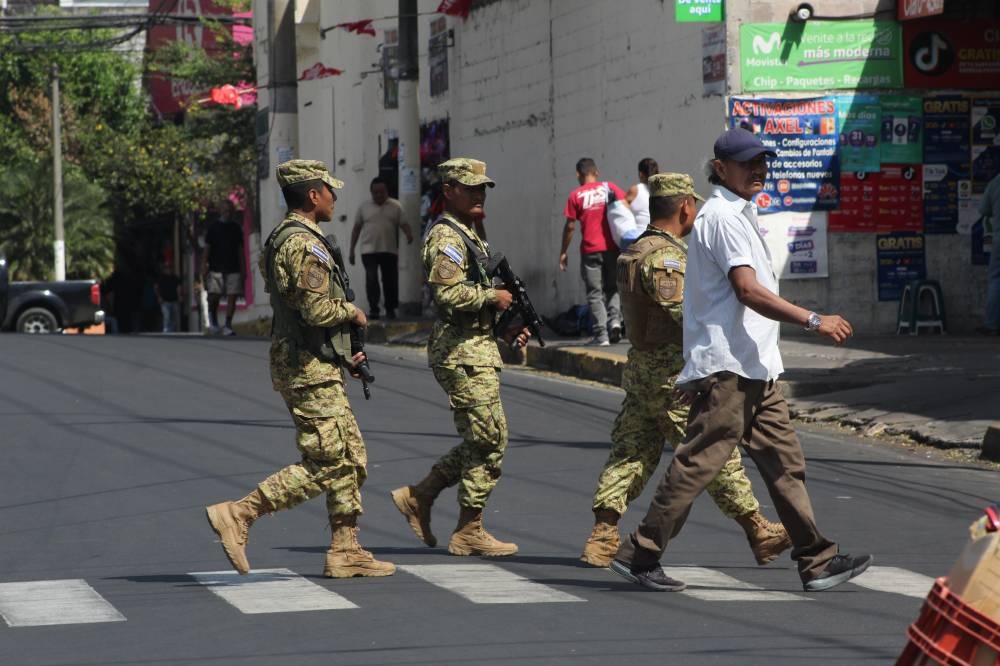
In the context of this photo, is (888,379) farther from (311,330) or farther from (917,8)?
(311,330)

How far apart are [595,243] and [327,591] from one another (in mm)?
10799

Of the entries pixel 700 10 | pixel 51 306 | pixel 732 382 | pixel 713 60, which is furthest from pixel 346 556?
pixel 51 306

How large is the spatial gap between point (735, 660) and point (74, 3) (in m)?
65.0

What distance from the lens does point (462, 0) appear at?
25.5m

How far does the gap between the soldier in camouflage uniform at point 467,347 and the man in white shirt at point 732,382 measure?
45.5 inches

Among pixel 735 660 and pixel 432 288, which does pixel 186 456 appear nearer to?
pixel 432 288

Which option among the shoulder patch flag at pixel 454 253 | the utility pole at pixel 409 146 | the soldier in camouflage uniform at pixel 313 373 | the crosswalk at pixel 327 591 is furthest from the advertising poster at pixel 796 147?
the soldier in camouflage uniform at pixel 313 373

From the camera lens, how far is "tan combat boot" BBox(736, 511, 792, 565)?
785 centimetres

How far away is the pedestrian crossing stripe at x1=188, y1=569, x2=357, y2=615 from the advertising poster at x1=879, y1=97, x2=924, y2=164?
481 inches

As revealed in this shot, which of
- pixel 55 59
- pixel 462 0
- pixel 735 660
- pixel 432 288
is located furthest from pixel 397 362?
pixel 55 59

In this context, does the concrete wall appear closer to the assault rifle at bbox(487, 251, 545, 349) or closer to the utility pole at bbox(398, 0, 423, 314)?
the utility pole at bbox(398, 0, 423, 314)

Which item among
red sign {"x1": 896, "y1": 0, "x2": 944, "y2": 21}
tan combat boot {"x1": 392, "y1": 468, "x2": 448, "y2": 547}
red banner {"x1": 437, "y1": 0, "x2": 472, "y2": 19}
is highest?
red banner {"x1": 437, "y1": 0, "x2": 472, "y2": 19}

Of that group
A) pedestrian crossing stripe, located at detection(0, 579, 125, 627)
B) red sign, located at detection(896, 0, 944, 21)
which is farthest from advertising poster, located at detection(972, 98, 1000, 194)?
pedestrian crossing stripe, located at detection(0, 579, 125, 627)

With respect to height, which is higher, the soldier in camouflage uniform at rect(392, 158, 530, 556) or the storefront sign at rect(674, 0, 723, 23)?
the storefront sign at rect(674, 0, 723, 23)
